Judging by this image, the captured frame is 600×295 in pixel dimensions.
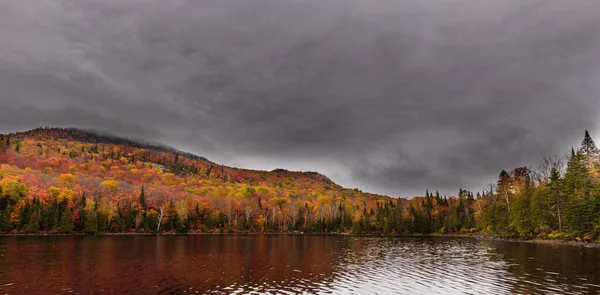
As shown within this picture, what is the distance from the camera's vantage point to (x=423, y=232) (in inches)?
7298

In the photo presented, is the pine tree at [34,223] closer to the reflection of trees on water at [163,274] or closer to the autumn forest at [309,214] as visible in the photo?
the autumn forest at [309,214]

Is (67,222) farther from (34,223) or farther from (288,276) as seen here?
(288,276)

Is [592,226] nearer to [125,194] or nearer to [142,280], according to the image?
[142,280]

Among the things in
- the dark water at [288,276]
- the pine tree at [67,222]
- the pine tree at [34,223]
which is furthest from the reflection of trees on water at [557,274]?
the pine tree at [34,223]

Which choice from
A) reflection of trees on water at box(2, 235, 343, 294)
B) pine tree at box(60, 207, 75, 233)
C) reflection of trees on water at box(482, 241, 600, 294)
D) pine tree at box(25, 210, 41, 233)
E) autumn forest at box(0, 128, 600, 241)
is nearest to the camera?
reflection of trees on water at box(2, 235, 343, 294)

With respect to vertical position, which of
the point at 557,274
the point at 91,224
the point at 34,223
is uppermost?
the point at 34,223

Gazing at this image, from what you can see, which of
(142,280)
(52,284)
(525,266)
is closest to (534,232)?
(525,266)

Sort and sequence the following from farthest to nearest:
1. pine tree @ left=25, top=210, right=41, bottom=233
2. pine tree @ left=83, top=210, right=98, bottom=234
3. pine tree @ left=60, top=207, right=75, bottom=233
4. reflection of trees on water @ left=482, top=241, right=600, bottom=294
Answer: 1. pine tree @ left=83, top=210, right=98, bottom=234
2. pine tree @ left=60, top=207, right=75, bottom=233
3. pine tree @ left=25, top=210, right=41, bottom=233
4. reflection of trees on water @ left=482, top=241, right=600, bottom=294

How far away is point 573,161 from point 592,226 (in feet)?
61.6

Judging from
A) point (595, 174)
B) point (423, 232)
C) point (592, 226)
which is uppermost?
point (595, 174)

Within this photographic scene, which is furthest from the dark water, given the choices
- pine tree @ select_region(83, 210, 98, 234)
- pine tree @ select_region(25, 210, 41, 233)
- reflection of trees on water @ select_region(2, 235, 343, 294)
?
pine tree @ select_region(83, 210, 98, 234)

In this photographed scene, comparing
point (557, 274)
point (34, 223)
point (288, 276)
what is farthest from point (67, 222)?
point (557, 274)

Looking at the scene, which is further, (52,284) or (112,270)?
(112,270)

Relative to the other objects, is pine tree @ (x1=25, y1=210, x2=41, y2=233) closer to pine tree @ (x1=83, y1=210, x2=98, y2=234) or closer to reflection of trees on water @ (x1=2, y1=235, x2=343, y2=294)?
pine tree @ (x1=83, y1=210, x2=98, y2=234)
